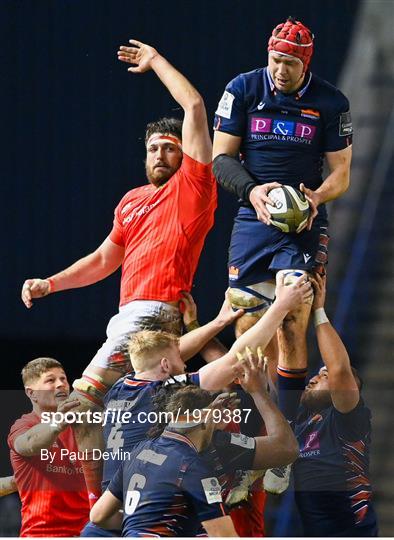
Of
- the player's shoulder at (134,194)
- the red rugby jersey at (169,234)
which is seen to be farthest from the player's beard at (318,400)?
the player's shoulder at (134,194)

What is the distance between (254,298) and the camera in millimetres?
8266

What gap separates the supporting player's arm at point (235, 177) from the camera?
8016mm

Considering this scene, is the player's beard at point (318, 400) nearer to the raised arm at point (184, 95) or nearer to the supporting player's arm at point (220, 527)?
the supporting player's arm at point (220, 527)

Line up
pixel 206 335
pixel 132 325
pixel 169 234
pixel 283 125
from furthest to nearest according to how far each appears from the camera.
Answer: pixel 169 234
pixel 132 325
pixel 206 335
pixel 283 125

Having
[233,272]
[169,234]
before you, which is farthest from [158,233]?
[233,272]

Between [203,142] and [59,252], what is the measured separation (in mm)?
1243

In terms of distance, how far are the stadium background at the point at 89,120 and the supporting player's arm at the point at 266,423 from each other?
1.22 m

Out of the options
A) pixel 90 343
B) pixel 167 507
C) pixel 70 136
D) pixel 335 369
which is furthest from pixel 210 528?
pixel 70 136

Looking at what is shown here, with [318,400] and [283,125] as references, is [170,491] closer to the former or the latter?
[318,400]

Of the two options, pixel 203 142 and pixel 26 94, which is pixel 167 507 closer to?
pixel 203 142

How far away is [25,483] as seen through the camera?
8867 mm

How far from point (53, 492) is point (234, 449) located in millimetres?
1264

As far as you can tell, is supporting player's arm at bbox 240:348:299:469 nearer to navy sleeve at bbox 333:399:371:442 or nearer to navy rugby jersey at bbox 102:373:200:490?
navy rugby jersey at bbox 102:373:200:490

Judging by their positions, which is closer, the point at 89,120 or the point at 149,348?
the point at 149,348
